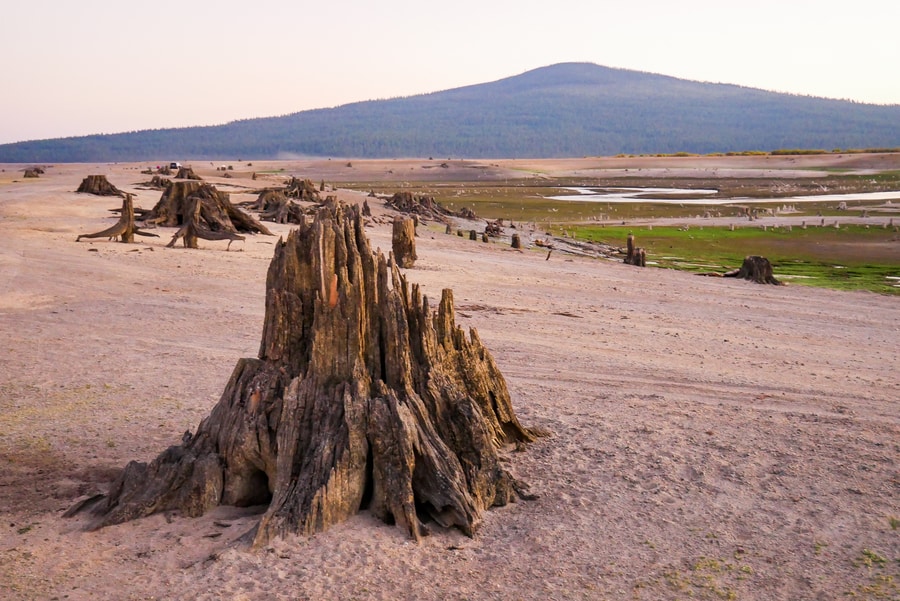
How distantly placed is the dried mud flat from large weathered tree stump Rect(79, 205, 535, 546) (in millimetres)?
219

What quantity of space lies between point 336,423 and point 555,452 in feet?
7.34

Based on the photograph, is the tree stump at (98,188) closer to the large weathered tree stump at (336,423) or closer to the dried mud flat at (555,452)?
the dried mud flat at (555,452)

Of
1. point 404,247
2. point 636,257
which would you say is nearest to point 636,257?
point 636,257

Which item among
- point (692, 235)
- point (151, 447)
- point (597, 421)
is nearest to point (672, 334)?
point (597, 421)

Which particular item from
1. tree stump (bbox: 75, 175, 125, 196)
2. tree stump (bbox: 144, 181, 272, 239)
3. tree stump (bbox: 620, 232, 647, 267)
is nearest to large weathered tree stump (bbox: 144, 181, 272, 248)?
tree stump (bbox: 144, 181, 272, 239)

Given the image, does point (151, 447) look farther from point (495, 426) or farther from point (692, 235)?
point (692, 235)

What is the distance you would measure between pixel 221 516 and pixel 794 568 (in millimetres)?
4022

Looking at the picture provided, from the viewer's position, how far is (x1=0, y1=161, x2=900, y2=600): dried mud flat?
5879 millimetres

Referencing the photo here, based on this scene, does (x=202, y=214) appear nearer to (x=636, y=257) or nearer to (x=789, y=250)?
(x=636, y=257)

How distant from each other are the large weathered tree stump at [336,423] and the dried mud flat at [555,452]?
219 millimetres

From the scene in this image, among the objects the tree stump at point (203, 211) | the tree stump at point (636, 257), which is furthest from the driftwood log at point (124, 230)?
the tree stump at point (636, 257)

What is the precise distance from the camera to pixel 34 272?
16.5 m

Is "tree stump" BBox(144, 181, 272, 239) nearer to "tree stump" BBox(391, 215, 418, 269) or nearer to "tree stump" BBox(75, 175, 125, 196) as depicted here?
"tree stump" BBox(391, 215, 418, 269)

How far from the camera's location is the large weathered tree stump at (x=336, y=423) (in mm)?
6566
